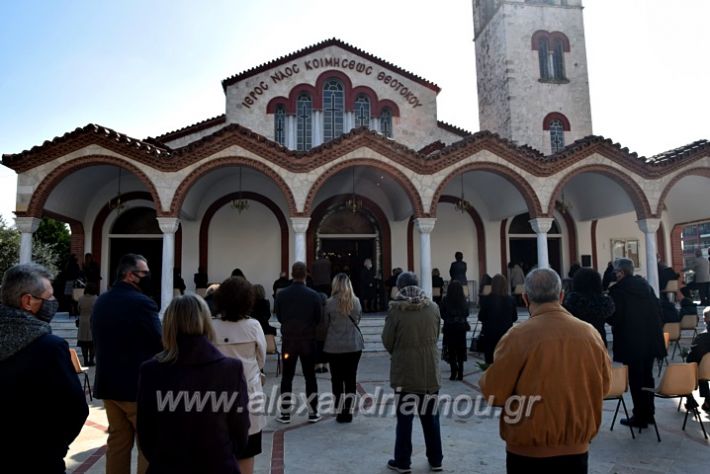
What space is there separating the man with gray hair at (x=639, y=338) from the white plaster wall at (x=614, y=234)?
13.5 m

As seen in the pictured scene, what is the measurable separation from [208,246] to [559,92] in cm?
1539

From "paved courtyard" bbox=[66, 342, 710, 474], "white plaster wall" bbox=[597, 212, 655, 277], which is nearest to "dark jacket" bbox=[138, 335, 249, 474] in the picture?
"paved courtyard" bbox=[66, 342, 710, 474]

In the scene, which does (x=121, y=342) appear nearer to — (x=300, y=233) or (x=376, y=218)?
(x=300, y=233)

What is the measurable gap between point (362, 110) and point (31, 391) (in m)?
16.5

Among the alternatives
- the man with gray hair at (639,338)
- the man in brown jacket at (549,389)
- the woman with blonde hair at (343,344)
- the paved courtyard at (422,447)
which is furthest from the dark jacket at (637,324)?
the man in brown jacket at (549,389)

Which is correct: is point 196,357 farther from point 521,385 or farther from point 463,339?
point 463,339

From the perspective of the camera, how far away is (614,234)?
58.9 ft

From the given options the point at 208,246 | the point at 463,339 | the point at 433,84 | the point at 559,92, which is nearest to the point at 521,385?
the point at 463,339

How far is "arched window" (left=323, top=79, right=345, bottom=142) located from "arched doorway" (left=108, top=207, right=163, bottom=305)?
6.78m

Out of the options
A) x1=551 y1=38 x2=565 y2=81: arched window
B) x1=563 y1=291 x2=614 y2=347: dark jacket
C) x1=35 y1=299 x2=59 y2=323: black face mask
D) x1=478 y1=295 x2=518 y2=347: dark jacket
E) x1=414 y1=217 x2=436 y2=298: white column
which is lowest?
x1=478 y1=295 x2=518 y2=347: dark jacket

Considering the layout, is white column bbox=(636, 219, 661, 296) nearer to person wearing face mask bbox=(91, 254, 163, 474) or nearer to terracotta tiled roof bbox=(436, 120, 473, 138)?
terracotta tiled roof bbox=(436, 120, 473, 138)

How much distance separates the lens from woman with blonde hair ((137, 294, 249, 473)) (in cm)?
218

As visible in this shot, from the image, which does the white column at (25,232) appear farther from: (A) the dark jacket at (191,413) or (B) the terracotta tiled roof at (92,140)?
(A) the dark jacket at (191,413)

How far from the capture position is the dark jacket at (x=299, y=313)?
549 centimetres
